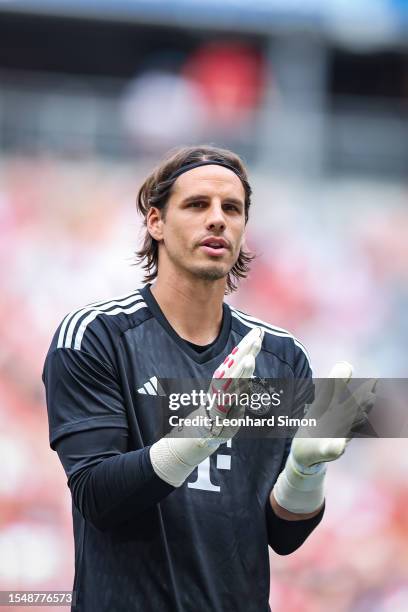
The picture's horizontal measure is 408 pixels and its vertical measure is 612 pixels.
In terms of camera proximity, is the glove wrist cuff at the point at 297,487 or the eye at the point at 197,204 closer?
the glove wrist cuff at the point at 297,487

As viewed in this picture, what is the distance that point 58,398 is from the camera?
270 centimetres

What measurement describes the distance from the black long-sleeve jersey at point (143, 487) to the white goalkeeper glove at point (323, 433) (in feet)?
0.34

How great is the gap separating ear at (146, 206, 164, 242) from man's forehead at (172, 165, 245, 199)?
0.32ft

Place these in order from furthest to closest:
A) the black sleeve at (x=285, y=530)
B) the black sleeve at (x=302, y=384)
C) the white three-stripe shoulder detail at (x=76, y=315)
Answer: the black sleeve at (x=302, y=384)
the black sleeve at (x=285, y=530)
the white three-stripe shoulder detail at (x=76, y=315)

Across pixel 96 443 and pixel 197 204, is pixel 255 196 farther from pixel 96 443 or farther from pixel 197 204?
pixel 96 443

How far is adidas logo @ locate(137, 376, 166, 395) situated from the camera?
2.76 m

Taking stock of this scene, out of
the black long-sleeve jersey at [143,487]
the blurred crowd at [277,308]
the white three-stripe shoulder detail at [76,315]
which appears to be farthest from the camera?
the blurred crowd at [277,308]

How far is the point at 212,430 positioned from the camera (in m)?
2.47

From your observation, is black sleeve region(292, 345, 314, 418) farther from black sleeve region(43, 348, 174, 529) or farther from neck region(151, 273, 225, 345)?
black sleeve region(43, 348, 174, 529)

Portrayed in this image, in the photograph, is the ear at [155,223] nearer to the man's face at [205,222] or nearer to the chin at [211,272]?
the man's face at [205,222]

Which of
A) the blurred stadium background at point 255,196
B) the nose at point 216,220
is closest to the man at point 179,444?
the nose at point 216,220

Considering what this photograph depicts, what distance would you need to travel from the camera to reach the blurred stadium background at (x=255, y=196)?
7.13 meters

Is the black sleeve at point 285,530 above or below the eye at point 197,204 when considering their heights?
below

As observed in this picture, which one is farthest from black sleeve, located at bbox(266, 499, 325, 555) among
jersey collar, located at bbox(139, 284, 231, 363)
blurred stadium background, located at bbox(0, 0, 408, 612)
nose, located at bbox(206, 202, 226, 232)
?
blurred stadium background, located at bbox(0, 0, 408, 612)
